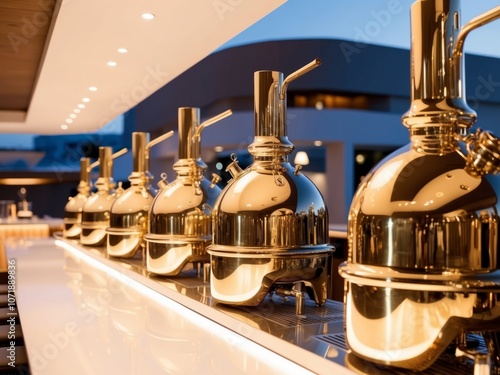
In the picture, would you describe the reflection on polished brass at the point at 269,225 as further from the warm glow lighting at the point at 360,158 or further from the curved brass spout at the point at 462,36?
the warm glow lighting at the point at 360,158

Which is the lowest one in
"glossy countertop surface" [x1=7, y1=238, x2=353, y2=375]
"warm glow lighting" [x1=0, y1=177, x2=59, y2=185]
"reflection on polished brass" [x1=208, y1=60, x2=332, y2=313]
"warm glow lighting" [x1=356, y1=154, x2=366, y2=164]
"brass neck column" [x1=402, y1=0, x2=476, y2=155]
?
"glossy countertop surface" [x1=7, y1=238, x2=353, y2=375]

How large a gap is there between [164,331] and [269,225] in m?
0.25

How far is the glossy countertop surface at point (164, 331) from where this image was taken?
0.85m

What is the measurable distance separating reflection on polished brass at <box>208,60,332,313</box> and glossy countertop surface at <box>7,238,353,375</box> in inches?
2.2

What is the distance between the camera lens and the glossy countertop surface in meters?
0.85

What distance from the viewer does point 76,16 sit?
235 centimetres

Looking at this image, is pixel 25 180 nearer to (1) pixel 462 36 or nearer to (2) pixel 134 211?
(2) pixel 134 211

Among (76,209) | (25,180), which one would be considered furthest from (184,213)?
(25,180)

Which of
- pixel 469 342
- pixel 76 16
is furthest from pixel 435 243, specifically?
pixel 76 16

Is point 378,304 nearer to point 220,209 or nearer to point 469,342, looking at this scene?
point 469,342

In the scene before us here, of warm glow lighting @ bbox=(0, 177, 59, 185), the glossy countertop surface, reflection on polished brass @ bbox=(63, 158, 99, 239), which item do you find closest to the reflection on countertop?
the glossy countertop surface

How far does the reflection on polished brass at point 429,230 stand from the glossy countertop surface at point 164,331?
0.09m

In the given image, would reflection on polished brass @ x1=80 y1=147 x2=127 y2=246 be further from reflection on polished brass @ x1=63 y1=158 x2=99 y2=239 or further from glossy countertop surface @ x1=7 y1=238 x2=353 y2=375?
glossy countertop surface @ x1=7 y1=238 x2=353 y2=375

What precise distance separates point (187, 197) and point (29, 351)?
2.15 feet
